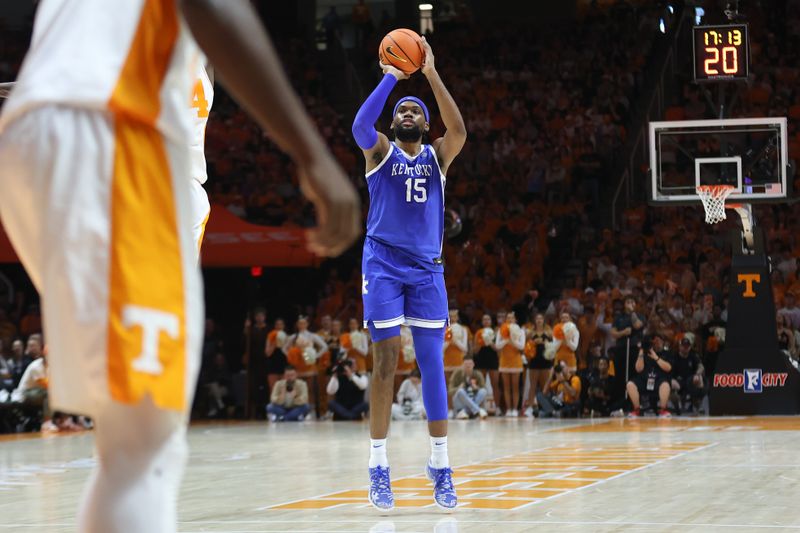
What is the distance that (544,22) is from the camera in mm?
27500

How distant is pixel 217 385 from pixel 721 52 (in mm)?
9684

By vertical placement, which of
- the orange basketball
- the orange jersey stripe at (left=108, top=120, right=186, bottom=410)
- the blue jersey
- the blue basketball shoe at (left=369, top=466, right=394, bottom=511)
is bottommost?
the blue basketball shoe at (left=369, top=466, right=394, bottom=511)

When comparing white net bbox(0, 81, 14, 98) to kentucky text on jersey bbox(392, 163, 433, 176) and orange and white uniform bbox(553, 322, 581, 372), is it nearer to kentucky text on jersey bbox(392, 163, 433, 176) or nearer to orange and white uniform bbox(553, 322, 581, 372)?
kentucky text on jersey bbox(392, 163, 433, 176)

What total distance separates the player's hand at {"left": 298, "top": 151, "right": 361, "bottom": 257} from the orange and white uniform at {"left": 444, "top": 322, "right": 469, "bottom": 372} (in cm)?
1596

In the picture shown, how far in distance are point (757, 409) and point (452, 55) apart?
13.4m

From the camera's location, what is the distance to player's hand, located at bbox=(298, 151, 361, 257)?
1.97 metres

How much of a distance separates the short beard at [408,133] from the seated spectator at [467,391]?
10.9 metres

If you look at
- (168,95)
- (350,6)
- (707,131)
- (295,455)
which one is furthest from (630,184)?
(168,95)

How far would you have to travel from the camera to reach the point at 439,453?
6.14 meters

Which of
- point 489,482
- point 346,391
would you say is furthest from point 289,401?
point 489,482

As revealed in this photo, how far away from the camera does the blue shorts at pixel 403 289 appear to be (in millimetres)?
6348

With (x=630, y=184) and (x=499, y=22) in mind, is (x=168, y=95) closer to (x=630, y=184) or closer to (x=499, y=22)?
(x=630, y=184)

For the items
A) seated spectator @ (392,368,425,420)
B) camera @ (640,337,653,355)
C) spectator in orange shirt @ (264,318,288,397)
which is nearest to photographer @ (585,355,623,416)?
camera @ (640,337,653,355)

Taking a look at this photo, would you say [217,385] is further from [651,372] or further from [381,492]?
[381,492]
